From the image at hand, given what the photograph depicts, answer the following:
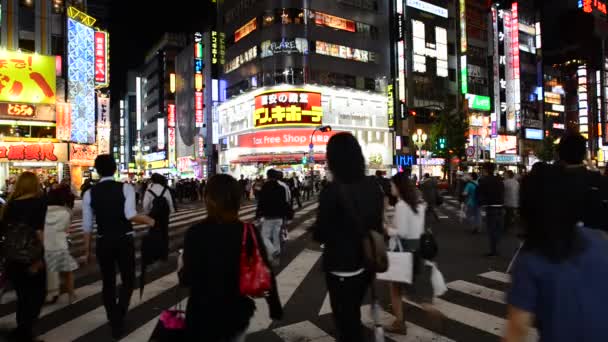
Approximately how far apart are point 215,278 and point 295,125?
43516mm

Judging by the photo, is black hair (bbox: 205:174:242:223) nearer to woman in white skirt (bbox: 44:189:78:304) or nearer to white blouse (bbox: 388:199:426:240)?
white blouse (bbox: 388:199:426:240)

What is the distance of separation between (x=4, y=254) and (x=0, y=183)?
29.7 metres

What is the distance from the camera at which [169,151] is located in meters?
80.8

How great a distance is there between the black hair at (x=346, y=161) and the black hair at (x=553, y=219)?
170cm

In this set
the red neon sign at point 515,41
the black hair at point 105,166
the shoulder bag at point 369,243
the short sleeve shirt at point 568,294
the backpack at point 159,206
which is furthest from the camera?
the red neon sign at point 515,41

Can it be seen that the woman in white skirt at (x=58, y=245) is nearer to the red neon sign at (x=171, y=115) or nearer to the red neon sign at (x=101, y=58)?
the red neon sign at (x=101, y=58)

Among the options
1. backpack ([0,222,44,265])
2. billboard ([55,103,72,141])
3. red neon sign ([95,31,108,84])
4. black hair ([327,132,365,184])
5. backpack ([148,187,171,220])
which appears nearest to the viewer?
black hair ([327,132,365,184])

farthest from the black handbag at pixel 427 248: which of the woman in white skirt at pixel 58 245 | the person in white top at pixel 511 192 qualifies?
the person in white top at pixel 511 192

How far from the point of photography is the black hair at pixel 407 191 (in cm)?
538

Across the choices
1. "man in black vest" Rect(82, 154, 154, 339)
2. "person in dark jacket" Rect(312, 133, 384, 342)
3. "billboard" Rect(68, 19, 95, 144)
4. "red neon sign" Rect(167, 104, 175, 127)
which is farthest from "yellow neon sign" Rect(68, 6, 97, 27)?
"red neon sign" Rect(167, 104, 175, 127)

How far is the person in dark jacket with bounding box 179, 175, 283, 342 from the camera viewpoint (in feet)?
9.20

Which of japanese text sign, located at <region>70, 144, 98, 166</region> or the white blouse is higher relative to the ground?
japanese text sign, located at <region>70, 144, 98, 166</region>

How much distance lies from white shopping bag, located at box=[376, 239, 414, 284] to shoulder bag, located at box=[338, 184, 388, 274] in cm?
139

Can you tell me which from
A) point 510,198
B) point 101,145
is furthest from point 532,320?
point 101,145
